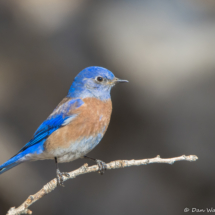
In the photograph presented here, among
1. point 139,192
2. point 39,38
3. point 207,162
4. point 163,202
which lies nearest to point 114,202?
point 139,192

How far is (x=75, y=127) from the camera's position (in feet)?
8.13

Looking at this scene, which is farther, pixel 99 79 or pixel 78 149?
pixel 99 79

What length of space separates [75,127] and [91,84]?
44 centimetres

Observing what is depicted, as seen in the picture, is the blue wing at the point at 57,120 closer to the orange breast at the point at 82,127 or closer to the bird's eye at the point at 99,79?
the orange breast at the point at 82,127

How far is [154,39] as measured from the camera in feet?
16.6

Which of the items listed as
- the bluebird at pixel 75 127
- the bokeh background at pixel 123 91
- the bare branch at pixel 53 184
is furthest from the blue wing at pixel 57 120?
the bokeh background at pixel 123 91

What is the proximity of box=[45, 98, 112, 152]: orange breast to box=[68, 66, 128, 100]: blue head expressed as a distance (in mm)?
145

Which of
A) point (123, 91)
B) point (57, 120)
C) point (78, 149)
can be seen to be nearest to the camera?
point (78, 149)

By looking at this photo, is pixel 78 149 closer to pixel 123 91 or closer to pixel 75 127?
pixel 75 127

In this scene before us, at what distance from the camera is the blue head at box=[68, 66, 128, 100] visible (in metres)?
2.68

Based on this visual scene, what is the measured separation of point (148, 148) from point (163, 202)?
0.82 metres

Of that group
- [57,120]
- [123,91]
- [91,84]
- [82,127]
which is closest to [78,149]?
[82,127]

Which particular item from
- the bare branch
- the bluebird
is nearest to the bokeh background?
the bluebird

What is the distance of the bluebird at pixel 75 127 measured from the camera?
96.1 inches
